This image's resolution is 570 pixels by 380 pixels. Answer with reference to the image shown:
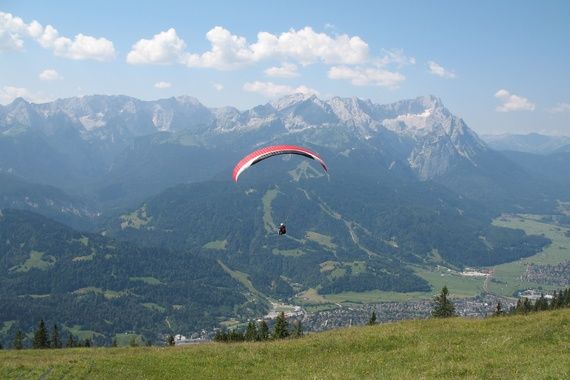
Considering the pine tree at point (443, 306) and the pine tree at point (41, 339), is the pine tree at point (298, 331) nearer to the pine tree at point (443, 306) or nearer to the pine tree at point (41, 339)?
the pine tree at point (443, 306)

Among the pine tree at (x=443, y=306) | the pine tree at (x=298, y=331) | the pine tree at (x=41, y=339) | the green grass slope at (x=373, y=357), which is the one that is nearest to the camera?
the green grass slope at (x=373, y=357)

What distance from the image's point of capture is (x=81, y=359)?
128ft

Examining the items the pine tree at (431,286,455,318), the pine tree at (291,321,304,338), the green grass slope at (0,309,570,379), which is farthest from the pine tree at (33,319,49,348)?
the pine tree at (431,286,455,318)

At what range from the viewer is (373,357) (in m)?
34.2

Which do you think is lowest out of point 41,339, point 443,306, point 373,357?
point 41,339

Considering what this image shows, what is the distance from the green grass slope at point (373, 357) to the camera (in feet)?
95.9

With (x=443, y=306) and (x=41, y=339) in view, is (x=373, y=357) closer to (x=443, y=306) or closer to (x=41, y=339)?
(x=443, y=306)

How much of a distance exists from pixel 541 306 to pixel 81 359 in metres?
78.6

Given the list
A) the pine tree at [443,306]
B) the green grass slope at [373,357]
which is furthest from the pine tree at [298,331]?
the pine tree at [443,306]

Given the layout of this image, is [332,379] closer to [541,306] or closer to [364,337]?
[364,337]

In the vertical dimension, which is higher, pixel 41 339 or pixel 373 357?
pixel 373 357

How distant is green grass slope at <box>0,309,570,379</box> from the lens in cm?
2922

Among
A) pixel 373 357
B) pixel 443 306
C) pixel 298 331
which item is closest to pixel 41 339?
pixel 298 331

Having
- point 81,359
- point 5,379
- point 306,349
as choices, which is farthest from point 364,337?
point 5,379
